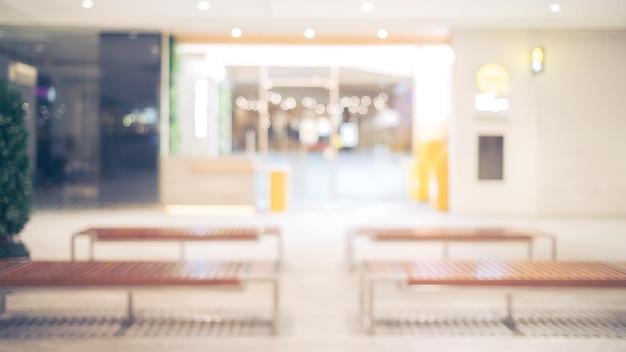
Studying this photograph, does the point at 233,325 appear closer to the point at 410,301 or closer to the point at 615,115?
the point at 410,301

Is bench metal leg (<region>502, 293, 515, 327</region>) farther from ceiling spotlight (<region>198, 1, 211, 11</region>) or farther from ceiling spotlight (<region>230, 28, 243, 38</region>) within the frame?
ceiling spotlight (<region>230, 28, 243, 38</region>)

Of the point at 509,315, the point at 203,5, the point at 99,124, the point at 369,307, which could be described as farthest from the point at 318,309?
the point at 99,124

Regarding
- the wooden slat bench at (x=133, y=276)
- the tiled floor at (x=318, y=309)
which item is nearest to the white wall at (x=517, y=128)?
the tiled floor at (x=318, y=309)

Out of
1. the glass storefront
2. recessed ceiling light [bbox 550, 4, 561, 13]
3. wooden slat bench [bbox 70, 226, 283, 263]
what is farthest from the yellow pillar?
wooden slat bench [bbox 70, 226, 283, 263]

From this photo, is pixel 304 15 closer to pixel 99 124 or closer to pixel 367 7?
pixel 367 7

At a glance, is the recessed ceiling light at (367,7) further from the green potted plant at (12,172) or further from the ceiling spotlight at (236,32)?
the green potted plant at (12,172)

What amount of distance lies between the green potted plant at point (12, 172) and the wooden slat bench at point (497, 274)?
2431mm

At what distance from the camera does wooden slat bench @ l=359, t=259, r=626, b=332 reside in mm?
3488

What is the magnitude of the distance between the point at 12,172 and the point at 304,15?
251 inches

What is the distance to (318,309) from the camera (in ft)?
14.1

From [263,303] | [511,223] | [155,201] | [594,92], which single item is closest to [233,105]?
[155,201]

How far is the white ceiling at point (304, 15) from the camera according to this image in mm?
9015

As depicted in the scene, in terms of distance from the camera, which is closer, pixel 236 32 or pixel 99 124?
pixel 236 32

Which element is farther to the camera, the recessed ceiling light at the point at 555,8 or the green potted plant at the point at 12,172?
the recessed ceiling light at the point at 555,8
